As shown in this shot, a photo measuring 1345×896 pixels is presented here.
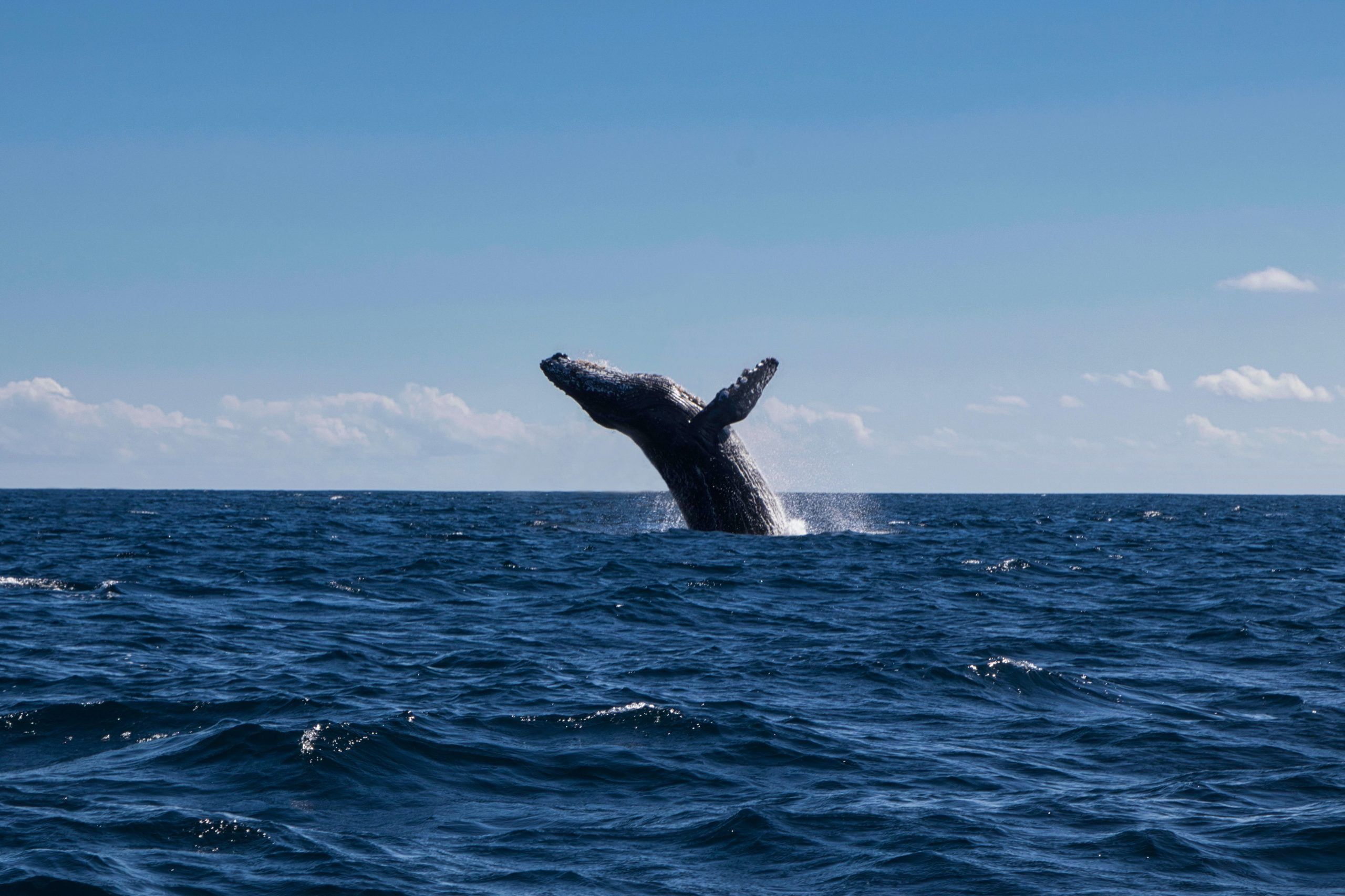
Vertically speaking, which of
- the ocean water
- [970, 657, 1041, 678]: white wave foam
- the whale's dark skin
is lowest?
the ocean water

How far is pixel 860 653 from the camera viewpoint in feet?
43.0

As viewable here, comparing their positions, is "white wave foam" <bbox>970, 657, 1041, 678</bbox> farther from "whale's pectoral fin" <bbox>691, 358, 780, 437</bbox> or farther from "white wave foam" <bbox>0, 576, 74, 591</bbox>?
"white wave foam" <bbox>0, 576, 74, 591</bbox>

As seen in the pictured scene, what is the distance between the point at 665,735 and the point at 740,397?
11593 mm

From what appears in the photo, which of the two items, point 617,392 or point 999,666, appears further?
point 617,392

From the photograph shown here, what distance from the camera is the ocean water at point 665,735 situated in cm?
648

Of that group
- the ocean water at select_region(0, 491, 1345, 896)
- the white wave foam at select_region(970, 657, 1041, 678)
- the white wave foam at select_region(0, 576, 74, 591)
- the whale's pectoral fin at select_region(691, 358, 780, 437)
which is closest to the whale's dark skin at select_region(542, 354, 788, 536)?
the whale's pectoral fin at select_region(691, 358, 780, 437)

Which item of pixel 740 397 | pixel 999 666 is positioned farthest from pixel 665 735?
pixel 740 397

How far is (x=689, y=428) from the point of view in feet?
69.6

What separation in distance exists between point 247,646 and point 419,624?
2.44 m

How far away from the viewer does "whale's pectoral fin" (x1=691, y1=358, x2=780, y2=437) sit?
20359mm

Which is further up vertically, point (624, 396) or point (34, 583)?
point (624, 396)

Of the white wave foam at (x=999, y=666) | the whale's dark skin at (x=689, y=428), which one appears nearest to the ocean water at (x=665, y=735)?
the white wave foam at (x=999, y=666)

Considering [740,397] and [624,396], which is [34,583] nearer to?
[624,396]

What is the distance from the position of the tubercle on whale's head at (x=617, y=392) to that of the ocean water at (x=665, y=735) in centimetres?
269
